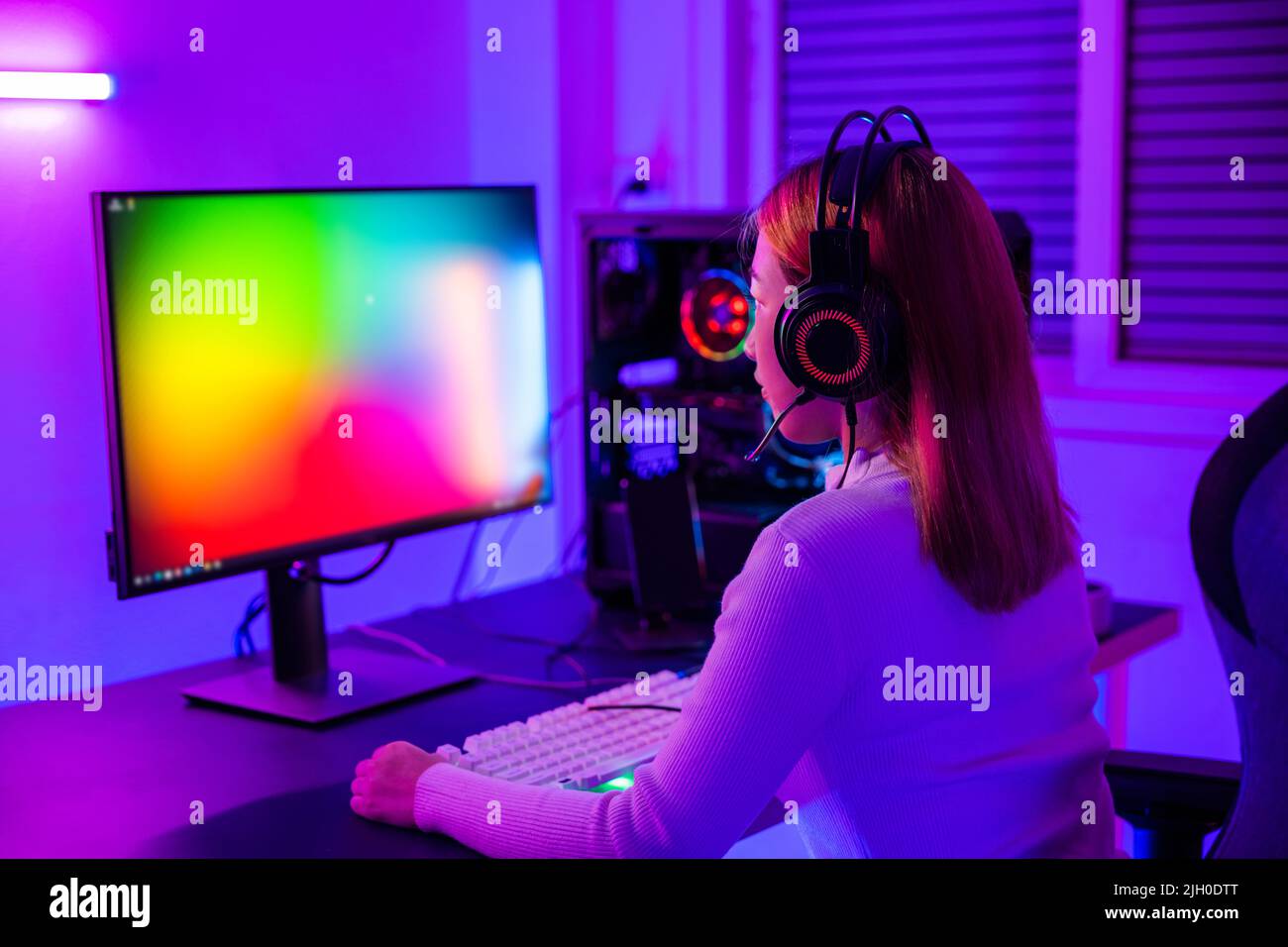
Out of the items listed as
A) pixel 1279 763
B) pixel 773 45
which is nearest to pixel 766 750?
pixel 1279 763

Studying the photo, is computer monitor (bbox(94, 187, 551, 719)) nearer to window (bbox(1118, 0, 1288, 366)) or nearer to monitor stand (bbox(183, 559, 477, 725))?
monitor stand (bbox(183, 559, 477, 725))

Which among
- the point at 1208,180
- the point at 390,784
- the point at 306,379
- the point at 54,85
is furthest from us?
the point at 1208,180

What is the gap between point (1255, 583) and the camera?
42.2 inches

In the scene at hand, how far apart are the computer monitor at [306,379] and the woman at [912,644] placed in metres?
0.47

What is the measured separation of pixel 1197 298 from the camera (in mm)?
2672

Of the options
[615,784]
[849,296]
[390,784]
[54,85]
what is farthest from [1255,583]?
[54,85]

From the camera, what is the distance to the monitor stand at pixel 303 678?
1639 millimetres

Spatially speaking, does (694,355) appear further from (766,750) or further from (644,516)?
(766,750)

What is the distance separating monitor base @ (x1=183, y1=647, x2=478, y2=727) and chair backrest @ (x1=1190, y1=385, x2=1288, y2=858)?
2.94ft

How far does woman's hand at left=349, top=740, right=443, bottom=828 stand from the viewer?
4.37 ft

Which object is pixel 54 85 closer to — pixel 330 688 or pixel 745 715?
pixel 330 688

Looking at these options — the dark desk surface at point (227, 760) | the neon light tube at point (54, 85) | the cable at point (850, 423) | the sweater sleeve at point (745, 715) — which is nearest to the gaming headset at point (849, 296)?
the cable at point (850, 423)

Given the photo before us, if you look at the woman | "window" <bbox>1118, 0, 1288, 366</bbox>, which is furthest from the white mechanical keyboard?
"window" <bbox>1118, 0, 1288, 366</bbox>

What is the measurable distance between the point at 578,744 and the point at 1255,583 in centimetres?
68
